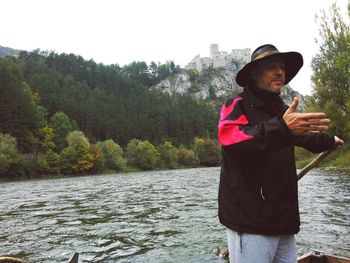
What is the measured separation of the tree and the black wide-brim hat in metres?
31.9

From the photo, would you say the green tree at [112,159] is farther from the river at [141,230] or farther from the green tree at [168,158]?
the river at [141,230]

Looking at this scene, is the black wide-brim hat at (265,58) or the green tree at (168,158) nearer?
the black wide-brim hat at (265,58)

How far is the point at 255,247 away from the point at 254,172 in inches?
27.4

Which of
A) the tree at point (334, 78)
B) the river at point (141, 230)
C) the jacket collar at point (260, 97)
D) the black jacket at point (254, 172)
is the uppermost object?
the tree at point (334, 78)

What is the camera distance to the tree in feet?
118

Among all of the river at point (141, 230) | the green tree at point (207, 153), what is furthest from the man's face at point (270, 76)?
the green tree at point (207, 153)

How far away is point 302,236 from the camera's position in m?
12.2

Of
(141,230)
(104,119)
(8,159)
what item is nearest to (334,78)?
(141,230)

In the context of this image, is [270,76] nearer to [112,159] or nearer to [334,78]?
[334,78]

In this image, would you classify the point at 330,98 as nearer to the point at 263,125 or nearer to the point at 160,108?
the point at 263,125

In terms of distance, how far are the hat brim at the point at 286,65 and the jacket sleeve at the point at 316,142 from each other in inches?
28.9

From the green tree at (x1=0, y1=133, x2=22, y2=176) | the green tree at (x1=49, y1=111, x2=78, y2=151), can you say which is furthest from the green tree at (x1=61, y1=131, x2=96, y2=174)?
the green tree at (x1=49, y1=111, x2=78, y2=151)

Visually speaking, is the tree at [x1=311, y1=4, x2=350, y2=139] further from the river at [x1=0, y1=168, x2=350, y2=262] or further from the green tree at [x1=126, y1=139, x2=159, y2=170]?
the green tree at [x1=126, y1=139, x2=159, y2=170]

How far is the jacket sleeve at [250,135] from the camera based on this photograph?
3059 mm
